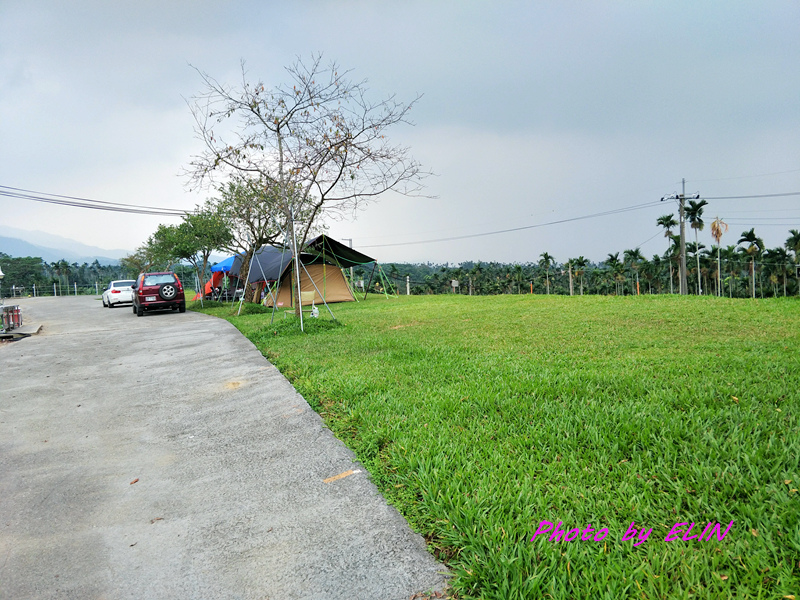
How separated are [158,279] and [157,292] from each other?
58cm

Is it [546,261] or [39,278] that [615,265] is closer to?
[546,261]

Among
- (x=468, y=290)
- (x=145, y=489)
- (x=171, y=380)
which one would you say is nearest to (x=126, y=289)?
(x=171, y=380)

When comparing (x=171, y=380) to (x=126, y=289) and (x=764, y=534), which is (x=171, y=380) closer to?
(x=764, y=534)

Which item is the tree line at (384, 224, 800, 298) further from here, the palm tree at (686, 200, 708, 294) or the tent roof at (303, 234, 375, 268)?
the tent roof at (303, 234, 375, 268)

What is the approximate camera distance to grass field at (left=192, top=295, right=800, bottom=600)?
189 centimetres

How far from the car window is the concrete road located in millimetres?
11898

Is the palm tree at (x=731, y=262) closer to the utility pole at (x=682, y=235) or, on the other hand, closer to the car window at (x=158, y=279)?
the utility pole at (x=682, y=235)

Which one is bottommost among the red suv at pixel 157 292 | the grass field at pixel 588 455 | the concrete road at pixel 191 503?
the concrete road at pixel 191 503

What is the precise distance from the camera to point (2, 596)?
205cm

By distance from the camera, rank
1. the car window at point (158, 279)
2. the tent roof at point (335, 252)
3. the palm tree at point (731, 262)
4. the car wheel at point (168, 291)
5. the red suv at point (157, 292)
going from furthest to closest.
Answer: the palm tree at point (731, 262)
the tent roof at point (335, 252)
the car window at point (158, 279)
the car wheel at point (168, 291)
the red suv at point (157, 292)

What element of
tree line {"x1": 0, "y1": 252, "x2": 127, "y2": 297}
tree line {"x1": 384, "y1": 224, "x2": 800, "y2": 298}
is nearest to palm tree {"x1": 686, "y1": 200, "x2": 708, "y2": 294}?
tree line {"x1": 384, "y1": 224, "x2": 800, "y2": 298}

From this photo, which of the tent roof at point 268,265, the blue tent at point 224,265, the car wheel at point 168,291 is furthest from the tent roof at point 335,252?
the blue tent at point 224,265

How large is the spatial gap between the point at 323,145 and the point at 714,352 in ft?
27.0

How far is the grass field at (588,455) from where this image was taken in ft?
6.19
